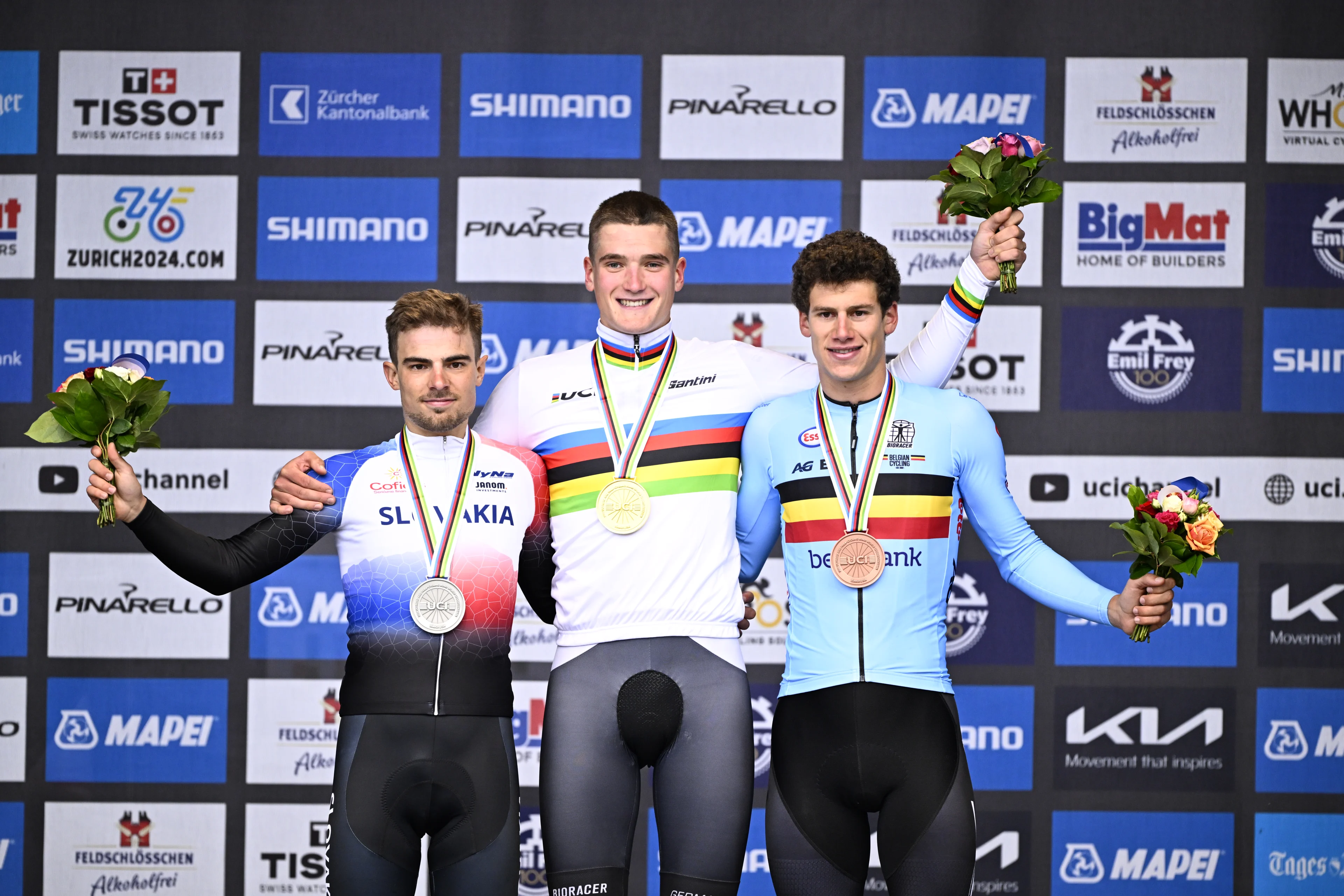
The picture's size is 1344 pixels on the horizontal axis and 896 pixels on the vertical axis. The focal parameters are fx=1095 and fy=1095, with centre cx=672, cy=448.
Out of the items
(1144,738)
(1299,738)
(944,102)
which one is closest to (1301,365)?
(1299,738)

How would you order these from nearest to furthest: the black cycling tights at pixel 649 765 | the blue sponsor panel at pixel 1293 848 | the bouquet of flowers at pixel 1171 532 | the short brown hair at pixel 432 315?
the bouquet of flowers at pixel 1171 532
the black cycling tights at pixel 649 765
the short brown hair at pixel 432 315
the blue sponsor panel at pixel 1293 848

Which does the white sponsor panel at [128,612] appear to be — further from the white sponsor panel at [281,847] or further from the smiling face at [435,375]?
the smiling face at [435,375]

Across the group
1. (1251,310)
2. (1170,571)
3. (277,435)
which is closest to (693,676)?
(1170,571)

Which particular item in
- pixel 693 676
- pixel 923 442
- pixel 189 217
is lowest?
pixel 693 676

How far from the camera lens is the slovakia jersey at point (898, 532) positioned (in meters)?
2.04

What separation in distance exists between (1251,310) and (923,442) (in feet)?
6.70

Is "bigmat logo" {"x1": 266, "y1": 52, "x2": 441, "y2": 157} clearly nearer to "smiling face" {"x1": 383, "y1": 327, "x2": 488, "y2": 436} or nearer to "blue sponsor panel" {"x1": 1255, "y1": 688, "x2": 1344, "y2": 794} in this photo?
"smiling face" {"x1": 383, "y1": 327, "x2": 488, "y2": 436}

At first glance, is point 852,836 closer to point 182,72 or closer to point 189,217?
point 189,217

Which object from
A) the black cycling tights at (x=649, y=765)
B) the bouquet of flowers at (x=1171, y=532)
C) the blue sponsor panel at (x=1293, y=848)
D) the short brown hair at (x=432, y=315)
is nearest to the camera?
the bouquet of flowers at (x=1171, y=532)

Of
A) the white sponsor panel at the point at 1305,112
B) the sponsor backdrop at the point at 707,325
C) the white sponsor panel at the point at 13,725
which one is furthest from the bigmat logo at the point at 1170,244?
the white sponsor panel at the point at 13,725

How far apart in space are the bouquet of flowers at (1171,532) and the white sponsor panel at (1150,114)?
1896mm

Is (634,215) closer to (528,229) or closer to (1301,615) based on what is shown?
(528,229)

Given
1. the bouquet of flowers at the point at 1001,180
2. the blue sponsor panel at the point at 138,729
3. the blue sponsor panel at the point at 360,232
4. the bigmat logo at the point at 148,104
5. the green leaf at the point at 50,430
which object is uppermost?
the bigmat logo at the point at 148,104

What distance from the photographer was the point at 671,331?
232cm
